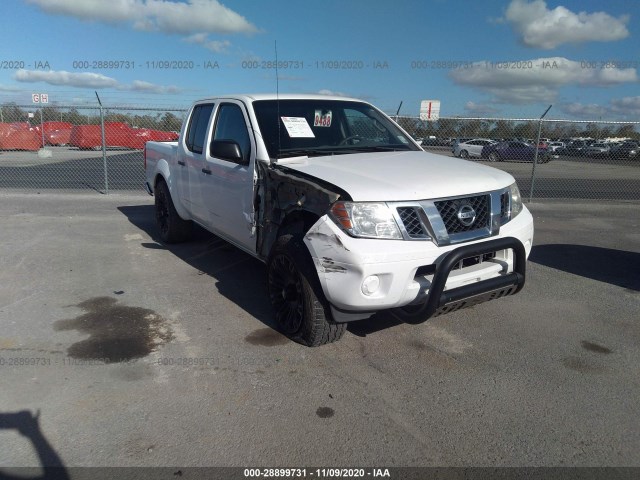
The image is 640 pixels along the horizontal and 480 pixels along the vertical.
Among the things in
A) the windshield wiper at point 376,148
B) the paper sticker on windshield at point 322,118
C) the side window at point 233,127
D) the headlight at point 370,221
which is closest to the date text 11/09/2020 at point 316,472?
the headlight at point 370,221

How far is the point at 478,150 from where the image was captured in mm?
27750

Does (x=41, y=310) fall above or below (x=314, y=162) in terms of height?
below

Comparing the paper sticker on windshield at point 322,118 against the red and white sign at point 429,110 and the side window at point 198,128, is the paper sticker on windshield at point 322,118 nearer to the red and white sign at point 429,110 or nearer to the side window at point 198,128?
the side window at point 198,128

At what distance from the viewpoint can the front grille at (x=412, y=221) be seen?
131 inches

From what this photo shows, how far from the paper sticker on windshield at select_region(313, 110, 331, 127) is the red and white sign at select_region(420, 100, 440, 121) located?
760 centimetres

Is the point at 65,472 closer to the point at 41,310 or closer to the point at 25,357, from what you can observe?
the point at 25,357

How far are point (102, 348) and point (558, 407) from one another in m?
3.31

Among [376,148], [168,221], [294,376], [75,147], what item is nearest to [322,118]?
[376,148]

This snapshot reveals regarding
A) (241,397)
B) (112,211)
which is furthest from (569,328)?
(112,211)

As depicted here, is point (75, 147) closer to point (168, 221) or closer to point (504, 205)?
point (168, 221)

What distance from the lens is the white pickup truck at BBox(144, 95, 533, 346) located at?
3.30 metres

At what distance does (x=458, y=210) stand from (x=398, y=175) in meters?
0.51

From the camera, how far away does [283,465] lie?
2.63 meters

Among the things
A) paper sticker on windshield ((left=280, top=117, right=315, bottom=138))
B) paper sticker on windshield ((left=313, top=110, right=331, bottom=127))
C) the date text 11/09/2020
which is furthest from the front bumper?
paper sticker on windshield ((left=313, top=110, right=331, bottom=127))
